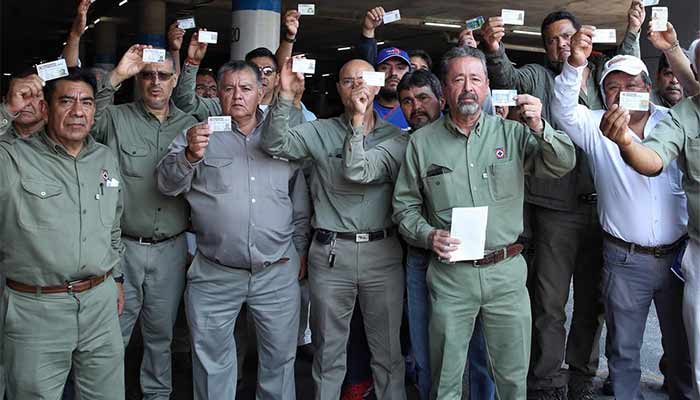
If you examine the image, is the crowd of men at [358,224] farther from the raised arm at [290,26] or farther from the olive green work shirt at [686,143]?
the raised arm at [290,26]

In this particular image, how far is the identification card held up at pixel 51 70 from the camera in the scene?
315 centimetres

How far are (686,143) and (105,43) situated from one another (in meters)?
18.2

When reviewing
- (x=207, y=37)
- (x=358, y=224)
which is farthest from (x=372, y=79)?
(x=207, y=37)

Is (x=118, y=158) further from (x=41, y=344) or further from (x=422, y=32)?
(x=422, y=32)

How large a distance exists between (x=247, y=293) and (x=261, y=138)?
86cm

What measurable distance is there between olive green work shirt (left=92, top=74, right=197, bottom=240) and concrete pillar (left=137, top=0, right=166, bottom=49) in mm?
11595

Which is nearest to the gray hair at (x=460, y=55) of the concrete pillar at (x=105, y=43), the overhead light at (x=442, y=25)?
the overhead light at (x=442, y=25)

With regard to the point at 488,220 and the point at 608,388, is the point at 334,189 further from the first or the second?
the point at 608,388

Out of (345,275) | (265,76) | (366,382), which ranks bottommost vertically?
(366,382)

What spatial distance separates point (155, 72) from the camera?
A: 3945 millimetres

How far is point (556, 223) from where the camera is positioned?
4.16 meters

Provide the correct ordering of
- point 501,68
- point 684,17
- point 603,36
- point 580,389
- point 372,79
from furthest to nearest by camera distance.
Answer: point 684,17 < point 580,389 < point 501,68 < point 603,36 < point 372,79

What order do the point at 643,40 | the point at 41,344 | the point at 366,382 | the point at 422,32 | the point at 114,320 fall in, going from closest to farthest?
1. the point at 41,344
2. the point at 114,320
3. the point at 366,382
4. the point at 643,40
5. the point at 422,32

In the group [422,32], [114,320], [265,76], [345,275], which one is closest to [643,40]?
[265,76]
